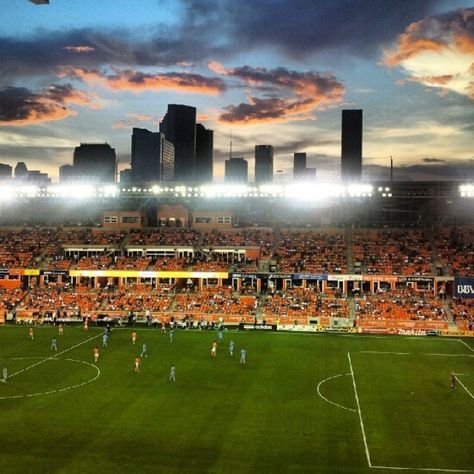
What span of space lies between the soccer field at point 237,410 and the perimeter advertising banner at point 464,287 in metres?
14.3

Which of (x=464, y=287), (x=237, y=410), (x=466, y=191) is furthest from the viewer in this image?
(x=466, y=191)

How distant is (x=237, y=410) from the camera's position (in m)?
29.3

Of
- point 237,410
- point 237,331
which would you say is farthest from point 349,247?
point 237,410

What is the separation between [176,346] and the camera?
47.7 m

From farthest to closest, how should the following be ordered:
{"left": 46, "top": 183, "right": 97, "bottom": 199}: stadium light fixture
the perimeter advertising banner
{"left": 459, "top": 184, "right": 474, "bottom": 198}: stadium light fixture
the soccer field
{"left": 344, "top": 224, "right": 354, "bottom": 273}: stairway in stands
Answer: {"left": 46, "top": 183, "right": 97, "bottom": 199}: stadium light fixture, {"left": 344, "top": 224, "right": 354, "bottom": 273}: stairway in stands, {"left": 459, "top": 184, "right": 474, "bottom": 198}: stadium light fixture, the perimeter advertising banner, the soccer field

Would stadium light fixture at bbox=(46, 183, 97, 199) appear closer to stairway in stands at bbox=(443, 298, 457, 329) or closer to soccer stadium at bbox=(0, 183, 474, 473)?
soccer stadium at bbox=(0, 183, 474, 473)

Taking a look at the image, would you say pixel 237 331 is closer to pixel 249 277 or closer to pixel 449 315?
pixel 249 277

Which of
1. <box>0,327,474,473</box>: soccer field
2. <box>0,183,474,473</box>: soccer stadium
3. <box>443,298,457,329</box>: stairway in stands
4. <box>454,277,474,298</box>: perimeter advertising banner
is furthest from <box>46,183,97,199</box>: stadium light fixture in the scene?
<box>454,277,474,298</box>: perimeter advertising banner

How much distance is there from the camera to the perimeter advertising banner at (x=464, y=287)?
198ft

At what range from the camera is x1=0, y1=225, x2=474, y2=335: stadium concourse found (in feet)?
196

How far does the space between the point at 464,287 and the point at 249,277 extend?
2358 cm

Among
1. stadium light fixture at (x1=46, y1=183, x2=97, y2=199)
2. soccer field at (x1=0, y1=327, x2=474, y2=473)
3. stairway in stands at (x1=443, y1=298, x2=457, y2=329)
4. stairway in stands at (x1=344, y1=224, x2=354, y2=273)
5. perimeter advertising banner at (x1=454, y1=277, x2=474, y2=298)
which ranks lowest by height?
soccer field at (x1=0, y1=327, x2=474, y2=473)

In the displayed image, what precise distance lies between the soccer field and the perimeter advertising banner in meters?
→ 14.3

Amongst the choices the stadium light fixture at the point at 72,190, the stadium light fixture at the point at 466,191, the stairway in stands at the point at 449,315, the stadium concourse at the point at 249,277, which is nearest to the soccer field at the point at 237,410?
the stairway in stands at the point at 449,315
